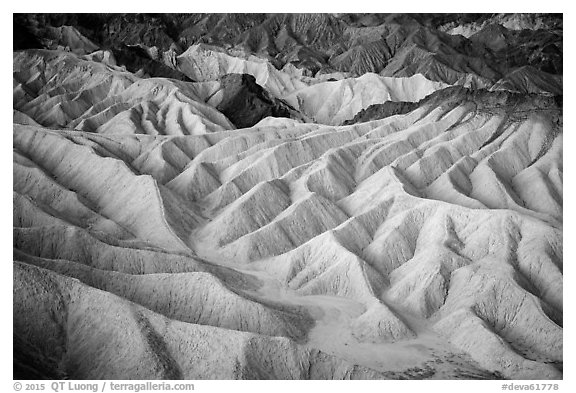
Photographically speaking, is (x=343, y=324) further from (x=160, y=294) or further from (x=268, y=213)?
(x=268, y=213)

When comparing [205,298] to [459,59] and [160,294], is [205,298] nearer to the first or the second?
[160,294]

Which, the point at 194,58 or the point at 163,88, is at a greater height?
the point at 163,88

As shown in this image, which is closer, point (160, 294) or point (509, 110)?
point (160, 294)

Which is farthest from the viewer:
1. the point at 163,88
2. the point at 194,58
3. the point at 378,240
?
the point at 194,58

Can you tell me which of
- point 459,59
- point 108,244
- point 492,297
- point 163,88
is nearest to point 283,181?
point 108,244

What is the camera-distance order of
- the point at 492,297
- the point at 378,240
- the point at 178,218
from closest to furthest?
the point at 492,297 → the point at 378,240 → the point at 178,218
